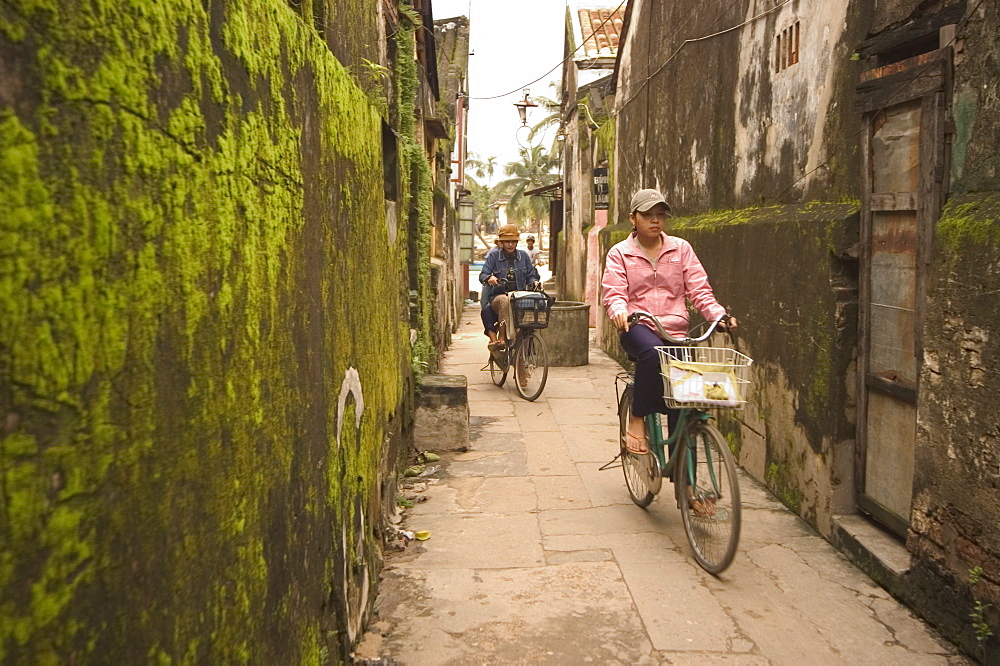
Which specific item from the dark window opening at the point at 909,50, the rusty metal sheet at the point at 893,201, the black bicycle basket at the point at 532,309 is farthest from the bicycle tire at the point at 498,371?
the dark window opening at the point at 909,50

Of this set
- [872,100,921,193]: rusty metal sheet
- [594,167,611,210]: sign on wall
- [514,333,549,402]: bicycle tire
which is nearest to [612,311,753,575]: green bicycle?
[872,100,921,193]: rusty metal sheet

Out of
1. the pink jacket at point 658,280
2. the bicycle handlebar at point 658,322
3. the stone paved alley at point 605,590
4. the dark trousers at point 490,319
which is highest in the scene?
the pink jacket at point 658,280

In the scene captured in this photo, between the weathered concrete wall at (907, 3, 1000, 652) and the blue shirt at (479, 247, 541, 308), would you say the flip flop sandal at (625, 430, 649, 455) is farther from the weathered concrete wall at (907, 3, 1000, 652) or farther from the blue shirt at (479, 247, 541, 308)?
the blue shirt at (479, 247, 541, 308)

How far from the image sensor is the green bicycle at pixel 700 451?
13.8ft

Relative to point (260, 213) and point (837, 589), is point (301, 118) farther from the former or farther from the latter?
point (837, 589)

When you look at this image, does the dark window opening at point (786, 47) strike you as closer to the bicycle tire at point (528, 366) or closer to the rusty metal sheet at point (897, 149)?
the rusty metal sheet at point (897, 149)

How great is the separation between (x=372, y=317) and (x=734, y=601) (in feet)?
7.07

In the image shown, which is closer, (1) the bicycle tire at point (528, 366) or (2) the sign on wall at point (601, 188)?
(1) the bicycle tire at point (528, 366)

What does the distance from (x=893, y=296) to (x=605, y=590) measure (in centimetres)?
207

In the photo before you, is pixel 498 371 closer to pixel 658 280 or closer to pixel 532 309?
pixel 532 309

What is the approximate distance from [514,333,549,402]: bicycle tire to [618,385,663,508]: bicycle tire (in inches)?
133

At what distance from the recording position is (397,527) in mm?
5184

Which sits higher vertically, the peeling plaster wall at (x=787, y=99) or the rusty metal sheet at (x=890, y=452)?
the peeling plaster wall at (x=787, y=99)

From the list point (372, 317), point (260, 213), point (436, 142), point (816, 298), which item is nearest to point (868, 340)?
point (816, 298)
